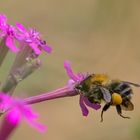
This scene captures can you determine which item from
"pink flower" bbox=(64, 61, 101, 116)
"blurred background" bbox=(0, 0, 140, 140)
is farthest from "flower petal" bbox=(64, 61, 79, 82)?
"blurred background" bbox=(0, 0, 140, 140)

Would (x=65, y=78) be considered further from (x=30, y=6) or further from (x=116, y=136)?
(x=30, y=6)

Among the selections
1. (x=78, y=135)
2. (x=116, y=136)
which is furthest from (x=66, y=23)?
(x=116, y=136)

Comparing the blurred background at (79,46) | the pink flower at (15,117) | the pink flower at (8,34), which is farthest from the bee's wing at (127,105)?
the blurred background at (79,46)

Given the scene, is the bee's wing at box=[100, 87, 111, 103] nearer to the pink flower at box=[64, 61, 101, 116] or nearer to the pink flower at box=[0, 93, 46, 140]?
the pink flower at box=[64, 61, 101, 116]

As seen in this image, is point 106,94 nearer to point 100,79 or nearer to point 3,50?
point 100,79

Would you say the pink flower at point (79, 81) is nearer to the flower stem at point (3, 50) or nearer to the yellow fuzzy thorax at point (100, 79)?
the yellow fuzzy thorax at point (100, 79)

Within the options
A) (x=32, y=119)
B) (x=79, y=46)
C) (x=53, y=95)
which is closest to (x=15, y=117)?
(x=32, y=119)
